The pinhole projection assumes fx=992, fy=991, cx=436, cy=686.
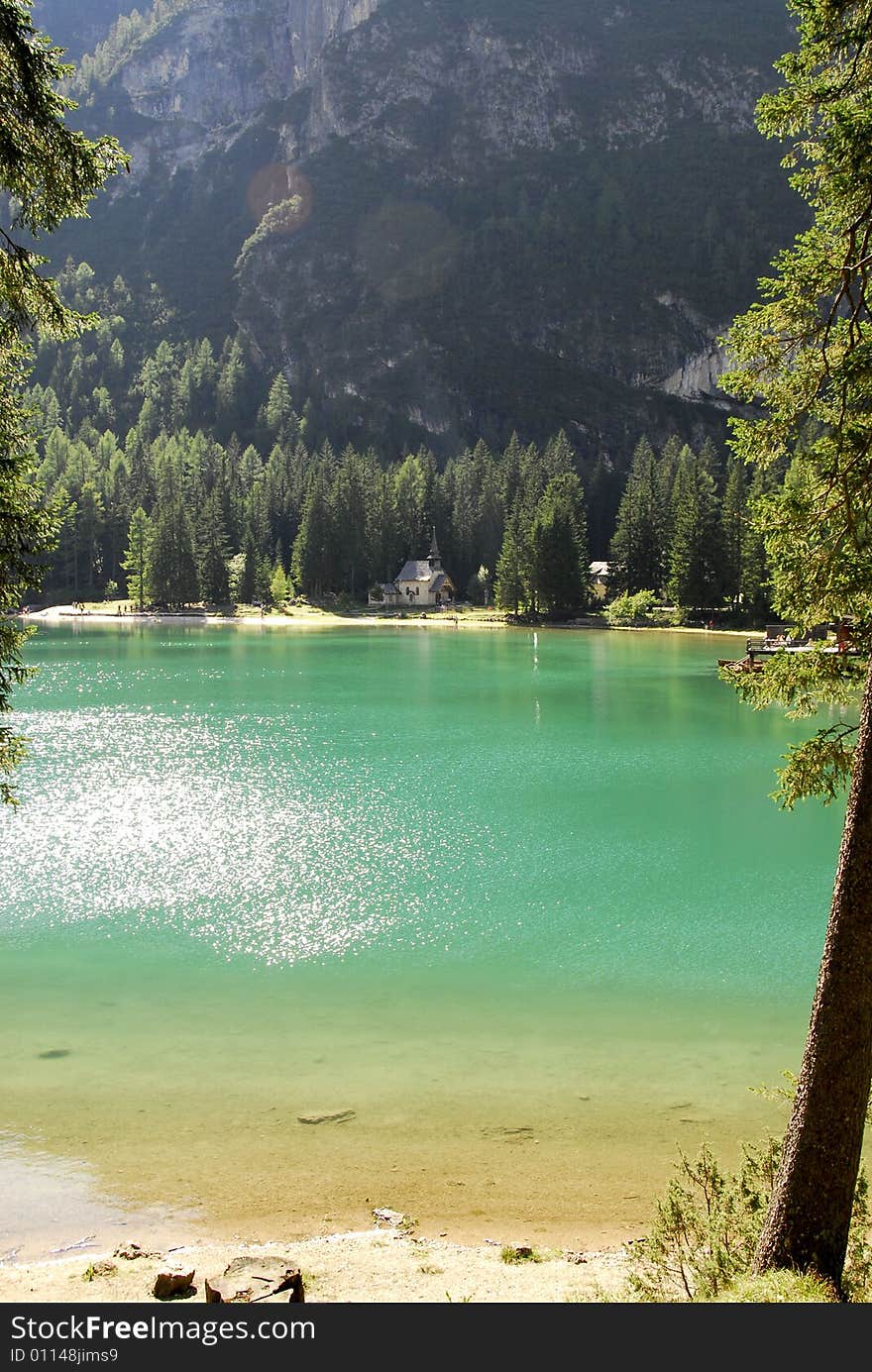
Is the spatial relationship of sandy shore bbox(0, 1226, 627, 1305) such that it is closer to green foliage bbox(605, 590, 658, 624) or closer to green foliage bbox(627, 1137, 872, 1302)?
green foliage bbox(627, 1137, 872, 1302)

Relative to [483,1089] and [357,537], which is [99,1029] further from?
[357,537]

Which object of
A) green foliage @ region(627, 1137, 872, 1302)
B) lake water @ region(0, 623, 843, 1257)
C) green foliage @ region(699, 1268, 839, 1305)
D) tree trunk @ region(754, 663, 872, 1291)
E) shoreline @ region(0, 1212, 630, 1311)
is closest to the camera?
green foliage @ region(699, 1268, 839, 1305)

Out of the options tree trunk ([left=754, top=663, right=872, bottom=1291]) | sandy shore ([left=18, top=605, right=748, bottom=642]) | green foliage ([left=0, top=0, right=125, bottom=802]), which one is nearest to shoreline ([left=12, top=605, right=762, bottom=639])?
sandy shore ([left=18, top=605, right=748, bottom=642])

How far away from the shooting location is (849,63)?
8.85 metres

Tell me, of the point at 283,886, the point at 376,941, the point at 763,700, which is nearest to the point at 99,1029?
the point at 376,941

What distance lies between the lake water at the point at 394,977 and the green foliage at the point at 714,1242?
1764 mm

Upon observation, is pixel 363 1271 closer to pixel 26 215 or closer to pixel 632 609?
pixel 26 215

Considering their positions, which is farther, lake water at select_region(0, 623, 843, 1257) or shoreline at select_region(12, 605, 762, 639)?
shoreline at select_region(12, 605, 762, 639)

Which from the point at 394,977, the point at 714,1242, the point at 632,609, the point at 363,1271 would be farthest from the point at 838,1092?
the point at 632,609

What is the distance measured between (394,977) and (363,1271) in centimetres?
952

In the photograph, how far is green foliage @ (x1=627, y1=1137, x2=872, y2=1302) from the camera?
7.17 metres

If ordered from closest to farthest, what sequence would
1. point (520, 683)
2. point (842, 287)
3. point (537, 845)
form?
point (842, 287), point (537, 845), point (520, 683)

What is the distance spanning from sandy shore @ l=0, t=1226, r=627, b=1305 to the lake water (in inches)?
31.6

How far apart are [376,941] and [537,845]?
8439mm
